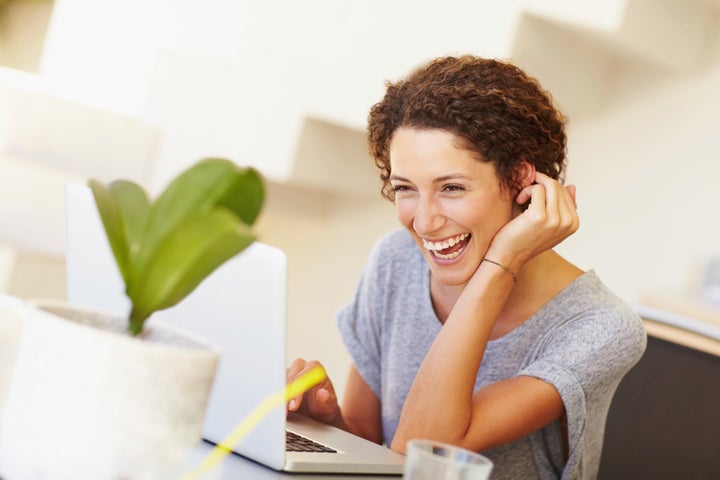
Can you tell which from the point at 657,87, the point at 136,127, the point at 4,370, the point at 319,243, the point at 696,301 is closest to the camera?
the point at 4,370

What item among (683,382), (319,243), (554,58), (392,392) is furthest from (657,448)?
(319,243)

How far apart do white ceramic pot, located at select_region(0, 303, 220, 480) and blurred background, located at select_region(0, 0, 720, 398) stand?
1.90 meters

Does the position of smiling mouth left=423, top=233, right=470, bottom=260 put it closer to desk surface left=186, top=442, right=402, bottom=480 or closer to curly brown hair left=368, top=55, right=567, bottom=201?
curly brown hair left=368, top=55, right=567, bottom=201

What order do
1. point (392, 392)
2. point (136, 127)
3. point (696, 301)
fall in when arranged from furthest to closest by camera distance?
point (136, 127), point (696, 301), point (392, 392)

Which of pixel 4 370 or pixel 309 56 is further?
pixel 309 56

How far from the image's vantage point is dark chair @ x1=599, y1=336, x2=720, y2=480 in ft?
4.97

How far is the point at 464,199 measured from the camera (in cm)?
153

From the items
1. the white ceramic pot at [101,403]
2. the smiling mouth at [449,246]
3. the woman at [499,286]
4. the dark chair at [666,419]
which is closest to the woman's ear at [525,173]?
the woman at [499,286]

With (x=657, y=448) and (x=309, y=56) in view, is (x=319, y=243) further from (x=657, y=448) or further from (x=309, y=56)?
(x=657, y=448)

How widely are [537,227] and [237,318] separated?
593 mm

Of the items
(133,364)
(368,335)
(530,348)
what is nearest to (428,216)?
(530,348)

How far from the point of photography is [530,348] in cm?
160

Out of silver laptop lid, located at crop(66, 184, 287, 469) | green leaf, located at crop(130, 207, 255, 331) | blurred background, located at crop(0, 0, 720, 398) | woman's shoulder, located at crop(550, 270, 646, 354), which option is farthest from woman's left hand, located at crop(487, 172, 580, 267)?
blurred background, located at crop(0, 0, 720, 398)

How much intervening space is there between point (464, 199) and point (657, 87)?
59.6 inches
